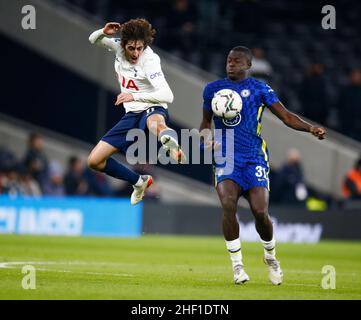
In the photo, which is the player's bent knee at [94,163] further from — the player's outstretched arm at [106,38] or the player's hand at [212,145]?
the player's hand at [212,145]

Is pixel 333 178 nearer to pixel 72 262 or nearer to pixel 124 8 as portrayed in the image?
pixel 124 8

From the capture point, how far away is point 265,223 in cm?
1082

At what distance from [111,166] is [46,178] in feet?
35.0

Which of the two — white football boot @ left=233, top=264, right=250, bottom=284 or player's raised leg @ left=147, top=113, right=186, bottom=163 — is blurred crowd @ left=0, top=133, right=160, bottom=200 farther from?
white football boot @ left=233, top=264, right=250, bottom=284

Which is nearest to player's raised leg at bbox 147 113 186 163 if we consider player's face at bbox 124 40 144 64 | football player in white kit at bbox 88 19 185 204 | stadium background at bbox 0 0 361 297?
football player in white kit at bbox 88 19 185 204

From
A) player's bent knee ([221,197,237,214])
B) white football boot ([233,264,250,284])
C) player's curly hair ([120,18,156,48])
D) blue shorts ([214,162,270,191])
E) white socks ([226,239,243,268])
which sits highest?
player's curly hair ([120,18,156,48])

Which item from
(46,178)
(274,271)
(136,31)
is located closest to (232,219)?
(274,271)

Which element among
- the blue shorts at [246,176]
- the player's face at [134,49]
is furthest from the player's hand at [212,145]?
the player's face at [134,49]

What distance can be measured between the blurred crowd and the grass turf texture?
8.57ft

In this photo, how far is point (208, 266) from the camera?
13750mm

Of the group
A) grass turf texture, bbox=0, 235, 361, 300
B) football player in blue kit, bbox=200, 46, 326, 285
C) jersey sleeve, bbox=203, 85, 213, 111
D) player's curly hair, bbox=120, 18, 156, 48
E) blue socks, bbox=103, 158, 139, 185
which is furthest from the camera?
blue socks, bbox=103, 158, 139, 185

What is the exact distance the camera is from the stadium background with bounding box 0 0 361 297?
71.6 feet

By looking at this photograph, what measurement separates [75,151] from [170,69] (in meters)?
3.08

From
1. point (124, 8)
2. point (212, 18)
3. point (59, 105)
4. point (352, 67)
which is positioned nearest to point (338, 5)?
point (352, 67)
